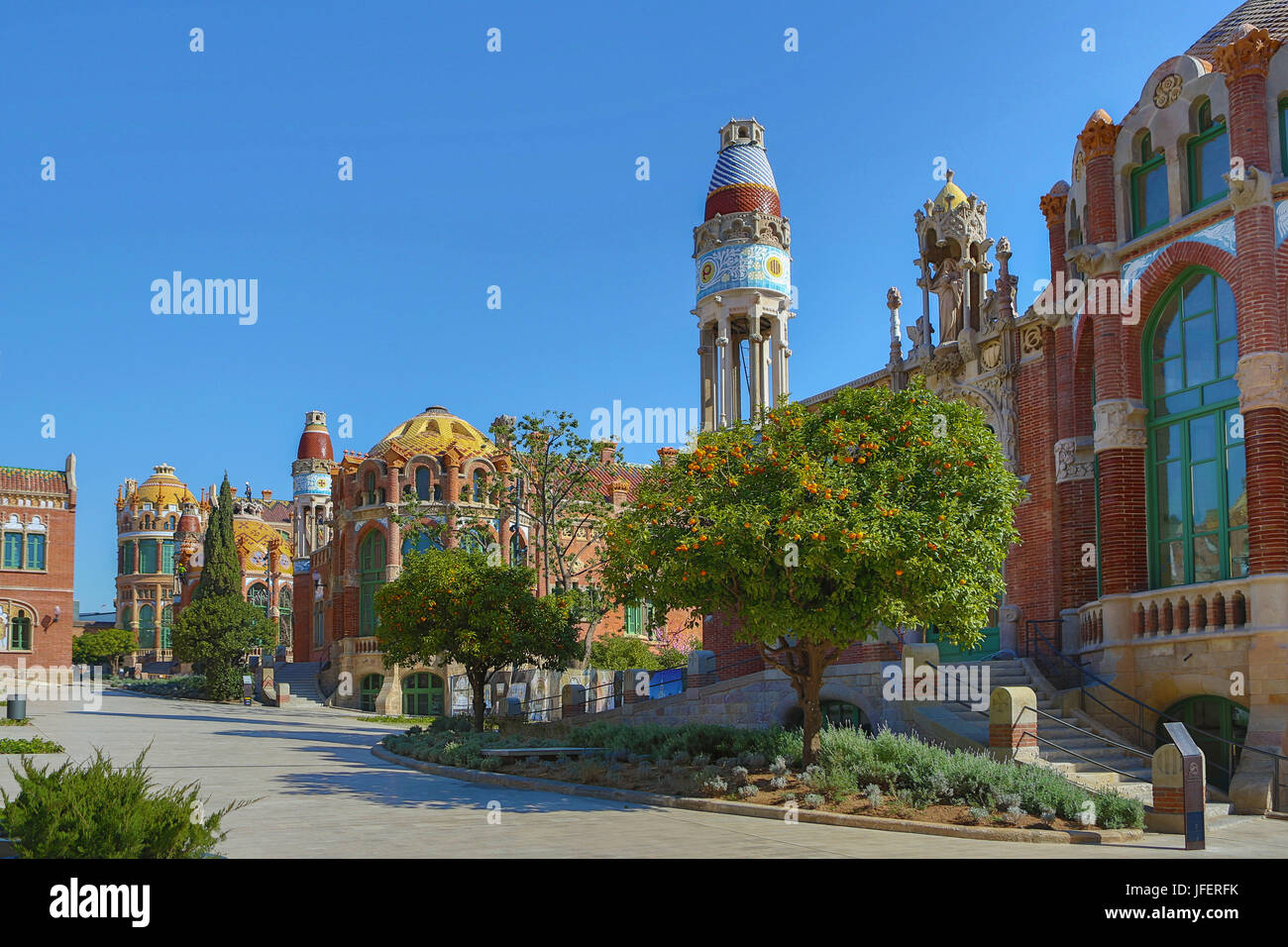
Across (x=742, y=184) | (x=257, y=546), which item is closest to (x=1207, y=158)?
(x=742, y=184)

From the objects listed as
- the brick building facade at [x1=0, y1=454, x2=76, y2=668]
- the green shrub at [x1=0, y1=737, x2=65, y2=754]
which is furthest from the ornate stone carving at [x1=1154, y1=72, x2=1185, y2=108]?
the brick building facade at [x1=0, y1=454, x2=76, y2=668]

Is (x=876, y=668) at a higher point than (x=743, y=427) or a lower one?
lower

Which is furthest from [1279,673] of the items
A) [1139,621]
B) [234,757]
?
[234,757]

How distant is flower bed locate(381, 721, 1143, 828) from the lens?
14.9m

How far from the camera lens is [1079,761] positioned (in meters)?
18.4

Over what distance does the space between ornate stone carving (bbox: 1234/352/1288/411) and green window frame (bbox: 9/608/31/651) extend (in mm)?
56152

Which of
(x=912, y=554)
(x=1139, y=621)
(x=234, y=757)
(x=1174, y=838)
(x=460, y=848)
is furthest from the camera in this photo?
(x=234, y=757)

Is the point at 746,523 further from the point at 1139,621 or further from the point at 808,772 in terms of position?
the point at 1139,621

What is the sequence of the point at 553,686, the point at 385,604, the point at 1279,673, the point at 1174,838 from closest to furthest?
the point at 1174,838
the point at 1279,673
the point at 385,604
the point at 553,686

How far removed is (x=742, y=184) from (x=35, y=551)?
41174 millimetres

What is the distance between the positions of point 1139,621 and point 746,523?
8290 mm

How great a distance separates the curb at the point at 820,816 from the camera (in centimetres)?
1398

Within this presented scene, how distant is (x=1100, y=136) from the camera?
2217cm

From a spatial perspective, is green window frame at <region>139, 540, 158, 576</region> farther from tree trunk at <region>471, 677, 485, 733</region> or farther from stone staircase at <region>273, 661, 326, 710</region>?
tree trunk at <region>471, 677, 485, 733</region>
